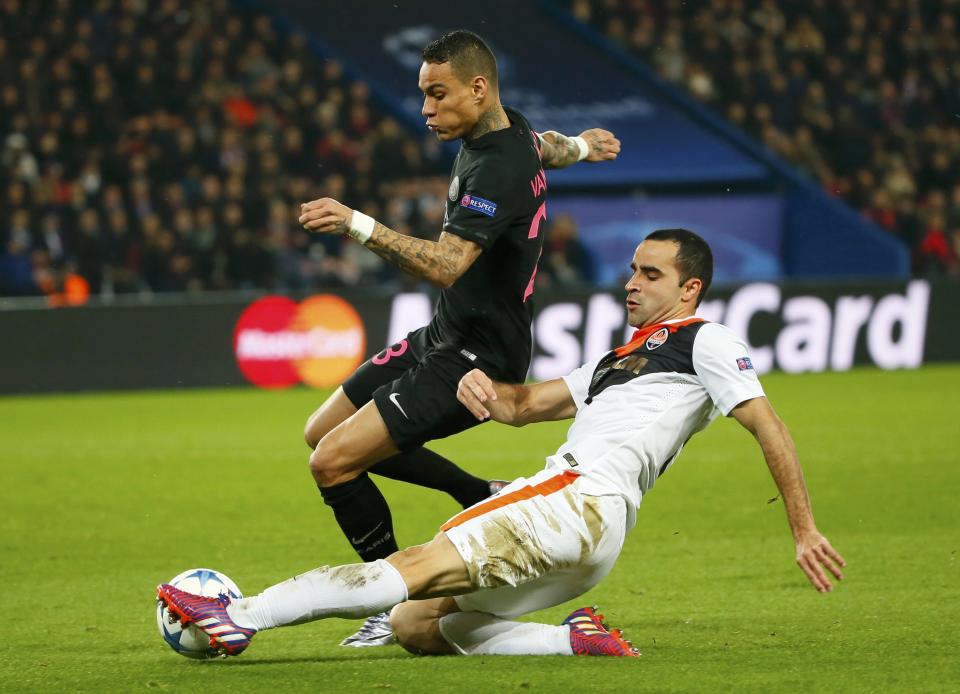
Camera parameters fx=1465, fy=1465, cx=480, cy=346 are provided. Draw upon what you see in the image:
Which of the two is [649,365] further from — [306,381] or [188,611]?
[306,381]

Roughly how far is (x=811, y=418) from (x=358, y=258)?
7.21m

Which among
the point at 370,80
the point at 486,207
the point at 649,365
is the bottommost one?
the point at 649,365

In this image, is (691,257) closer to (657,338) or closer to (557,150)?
(657,338)

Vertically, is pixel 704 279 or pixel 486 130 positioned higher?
pixel 486 130

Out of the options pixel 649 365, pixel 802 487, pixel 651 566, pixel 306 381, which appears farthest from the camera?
pixel 306 381

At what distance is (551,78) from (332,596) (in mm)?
19115

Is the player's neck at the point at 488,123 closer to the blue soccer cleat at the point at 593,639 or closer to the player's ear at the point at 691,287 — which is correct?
the player's ear at the point at 691,287

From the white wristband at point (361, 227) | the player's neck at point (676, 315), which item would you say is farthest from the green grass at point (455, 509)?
the white wristband at point (361, 227)

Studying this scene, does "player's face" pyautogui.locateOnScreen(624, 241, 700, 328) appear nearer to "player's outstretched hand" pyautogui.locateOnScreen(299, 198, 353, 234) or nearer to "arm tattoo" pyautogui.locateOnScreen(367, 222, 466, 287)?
"arm tattoo" pyautogui.locateOnScreen(367, 222, 466, 287)

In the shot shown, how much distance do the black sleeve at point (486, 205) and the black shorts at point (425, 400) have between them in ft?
2.13

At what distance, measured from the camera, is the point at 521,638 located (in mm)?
5066

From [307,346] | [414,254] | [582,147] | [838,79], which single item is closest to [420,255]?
[414,254]

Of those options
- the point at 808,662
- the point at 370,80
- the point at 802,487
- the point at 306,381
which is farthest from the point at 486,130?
the point at 370,80

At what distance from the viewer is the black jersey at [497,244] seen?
5281 mm
